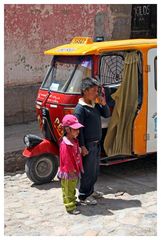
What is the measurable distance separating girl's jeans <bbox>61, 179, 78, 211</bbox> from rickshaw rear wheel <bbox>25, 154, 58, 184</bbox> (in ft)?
3.61

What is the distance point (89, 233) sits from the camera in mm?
4973

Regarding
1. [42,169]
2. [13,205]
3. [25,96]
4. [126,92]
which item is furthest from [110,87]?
[25,96]

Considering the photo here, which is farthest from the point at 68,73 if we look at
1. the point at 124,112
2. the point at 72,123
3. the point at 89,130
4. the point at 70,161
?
the point at 70,161

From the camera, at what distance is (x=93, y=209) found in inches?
222

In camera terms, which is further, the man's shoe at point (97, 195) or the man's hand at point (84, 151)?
the man's shoe at point (97, 195)

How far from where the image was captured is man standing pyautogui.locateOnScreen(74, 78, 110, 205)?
559cm

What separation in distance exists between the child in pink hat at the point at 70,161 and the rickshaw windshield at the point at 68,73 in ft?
3.23

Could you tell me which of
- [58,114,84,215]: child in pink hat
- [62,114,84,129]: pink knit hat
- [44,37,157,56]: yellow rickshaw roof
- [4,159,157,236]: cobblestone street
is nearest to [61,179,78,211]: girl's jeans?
[58,114,84,215]: child in pink hat

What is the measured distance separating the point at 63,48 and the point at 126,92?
112cm

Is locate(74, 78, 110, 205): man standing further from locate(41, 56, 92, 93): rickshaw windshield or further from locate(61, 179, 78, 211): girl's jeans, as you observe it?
locate(41, 56, 92, 93): rickshaw windshield

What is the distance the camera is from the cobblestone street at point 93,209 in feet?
16.6

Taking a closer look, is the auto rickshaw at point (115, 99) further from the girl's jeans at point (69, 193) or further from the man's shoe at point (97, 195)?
the girl's jeans at point (69, 193)

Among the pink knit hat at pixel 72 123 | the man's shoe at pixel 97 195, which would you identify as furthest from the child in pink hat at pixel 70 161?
the man's shoe at pixel 97 195

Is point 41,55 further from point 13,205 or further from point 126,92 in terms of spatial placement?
point 13,205
